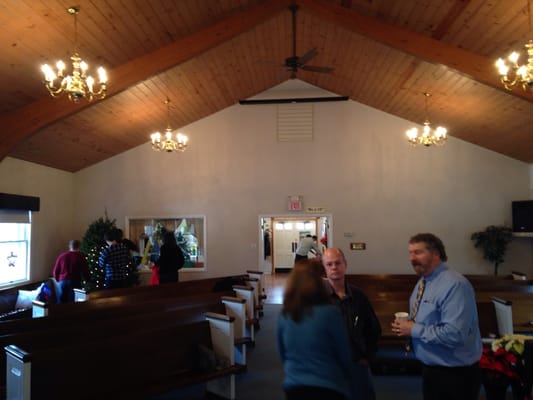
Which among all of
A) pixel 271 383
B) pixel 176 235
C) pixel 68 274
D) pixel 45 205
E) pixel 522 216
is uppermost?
pixel 45 205

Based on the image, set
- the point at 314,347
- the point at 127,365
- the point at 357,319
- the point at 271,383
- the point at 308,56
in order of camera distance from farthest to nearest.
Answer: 1. the point at 308,56
2. the point at 271,383
3. the point at 127,365
4. the point at 357,319
5. the point at 314,347

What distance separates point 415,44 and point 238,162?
15.1ft

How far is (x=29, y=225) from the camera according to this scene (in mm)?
7438

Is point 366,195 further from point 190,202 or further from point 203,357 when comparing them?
point 203,357

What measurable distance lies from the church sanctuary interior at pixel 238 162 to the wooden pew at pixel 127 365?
0.02 m

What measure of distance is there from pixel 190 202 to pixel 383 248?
168 inches

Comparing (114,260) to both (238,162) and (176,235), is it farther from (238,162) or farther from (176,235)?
(238,162)

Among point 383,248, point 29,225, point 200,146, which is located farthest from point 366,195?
point 29,225

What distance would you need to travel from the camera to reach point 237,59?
23.3 feet

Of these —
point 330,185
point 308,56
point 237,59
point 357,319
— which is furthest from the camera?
point 330,185

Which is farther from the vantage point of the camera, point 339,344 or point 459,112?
point 459,112

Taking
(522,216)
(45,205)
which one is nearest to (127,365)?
(45,205)

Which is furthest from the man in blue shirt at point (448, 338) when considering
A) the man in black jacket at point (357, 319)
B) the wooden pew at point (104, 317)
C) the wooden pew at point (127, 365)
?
the wooden pew at point (104, 317)

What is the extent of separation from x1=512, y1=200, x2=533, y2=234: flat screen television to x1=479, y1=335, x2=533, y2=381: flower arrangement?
6.08 metres
